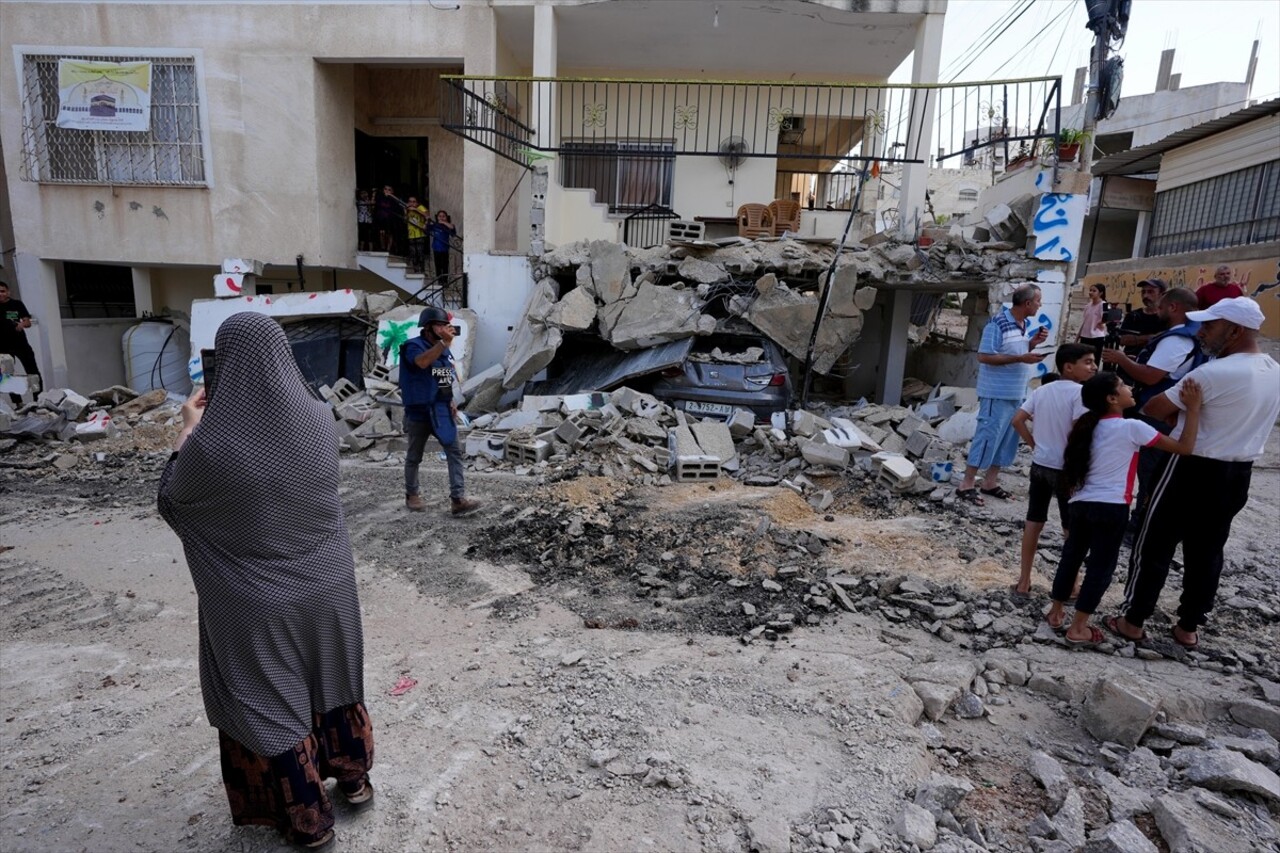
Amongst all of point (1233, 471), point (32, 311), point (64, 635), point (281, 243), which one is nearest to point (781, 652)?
point (1233, 471)

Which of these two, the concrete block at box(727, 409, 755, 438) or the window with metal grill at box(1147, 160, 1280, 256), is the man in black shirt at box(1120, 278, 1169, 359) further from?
the window with metal grill at box(1147, 160, 1280, 256)

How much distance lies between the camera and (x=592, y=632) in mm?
3734

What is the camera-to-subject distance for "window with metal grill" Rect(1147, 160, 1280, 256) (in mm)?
12930

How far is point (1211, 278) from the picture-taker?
13242 millimetres

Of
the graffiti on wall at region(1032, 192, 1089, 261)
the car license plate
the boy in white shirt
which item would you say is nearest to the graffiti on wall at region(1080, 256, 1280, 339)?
the graffiti on wall at region(1032, 192, 1089, 261)

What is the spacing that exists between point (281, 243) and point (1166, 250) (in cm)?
1927

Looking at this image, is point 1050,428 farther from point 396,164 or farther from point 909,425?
point 396,164

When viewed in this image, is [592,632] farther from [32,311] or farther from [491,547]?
[32,311]

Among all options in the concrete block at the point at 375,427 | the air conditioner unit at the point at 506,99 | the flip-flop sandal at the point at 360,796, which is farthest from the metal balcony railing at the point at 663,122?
the flip-flop sandal at the point at 360,796

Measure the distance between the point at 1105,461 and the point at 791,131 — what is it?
12.0 m

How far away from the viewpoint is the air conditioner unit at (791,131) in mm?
13375

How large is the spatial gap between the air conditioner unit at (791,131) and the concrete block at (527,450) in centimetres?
930

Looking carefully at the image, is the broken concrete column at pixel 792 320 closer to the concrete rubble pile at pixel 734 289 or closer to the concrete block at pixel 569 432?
the concrete rubble pile at pixel 734 289

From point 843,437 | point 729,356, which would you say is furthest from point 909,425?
point 729,356
